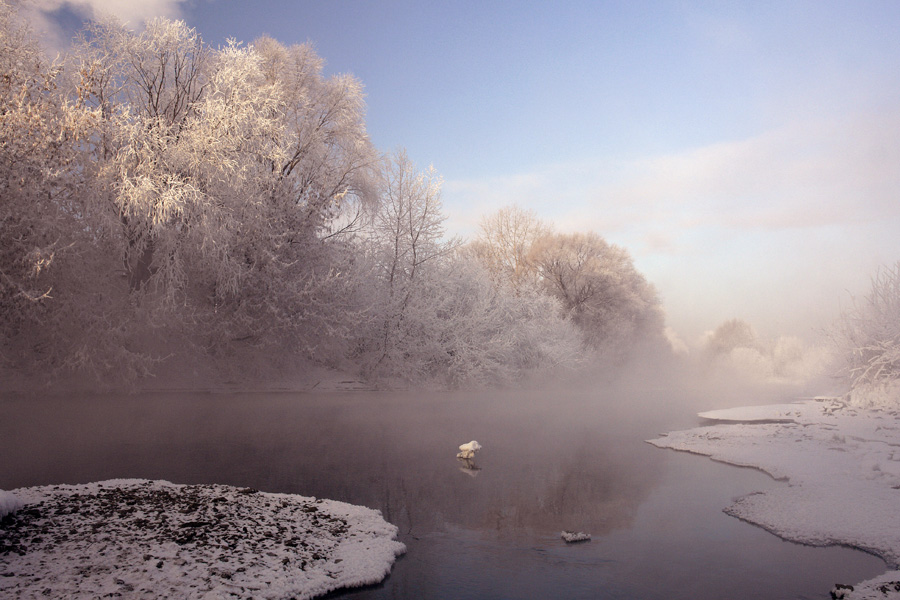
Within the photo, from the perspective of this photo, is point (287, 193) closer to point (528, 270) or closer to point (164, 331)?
point (164, 331)

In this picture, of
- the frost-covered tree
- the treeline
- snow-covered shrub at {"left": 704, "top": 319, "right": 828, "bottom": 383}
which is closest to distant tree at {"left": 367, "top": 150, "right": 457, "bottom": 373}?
the treeline

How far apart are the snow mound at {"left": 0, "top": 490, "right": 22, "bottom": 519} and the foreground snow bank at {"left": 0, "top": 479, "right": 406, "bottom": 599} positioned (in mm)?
77

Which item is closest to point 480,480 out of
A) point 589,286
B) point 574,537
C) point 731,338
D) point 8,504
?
point 574,537

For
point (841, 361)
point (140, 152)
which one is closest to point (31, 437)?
point (140, 152)

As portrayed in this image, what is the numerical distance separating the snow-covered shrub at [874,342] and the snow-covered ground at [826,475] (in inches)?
110

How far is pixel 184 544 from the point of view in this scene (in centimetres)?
512

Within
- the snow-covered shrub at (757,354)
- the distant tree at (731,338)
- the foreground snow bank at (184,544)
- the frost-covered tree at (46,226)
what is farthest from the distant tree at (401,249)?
the distant tree at (731,338)

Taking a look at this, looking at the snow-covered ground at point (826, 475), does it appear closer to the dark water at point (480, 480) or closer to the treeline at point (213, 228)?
the dark water at point (480, 480)

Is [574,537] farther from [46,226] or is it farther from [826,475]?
[46,226]

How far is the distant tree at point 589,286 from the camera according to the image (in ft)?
124

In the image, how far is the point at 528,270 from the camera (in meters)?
38.7

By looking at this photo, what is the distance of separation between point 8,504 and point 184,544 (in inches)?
73.8

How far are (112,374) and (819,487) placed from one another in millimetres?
16104

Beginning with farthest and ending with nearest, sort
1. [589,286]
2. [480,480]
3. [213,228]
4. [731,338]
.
→ 1. [731,338]
2. [589,286]
3. [213,228]
4. [480,480]
